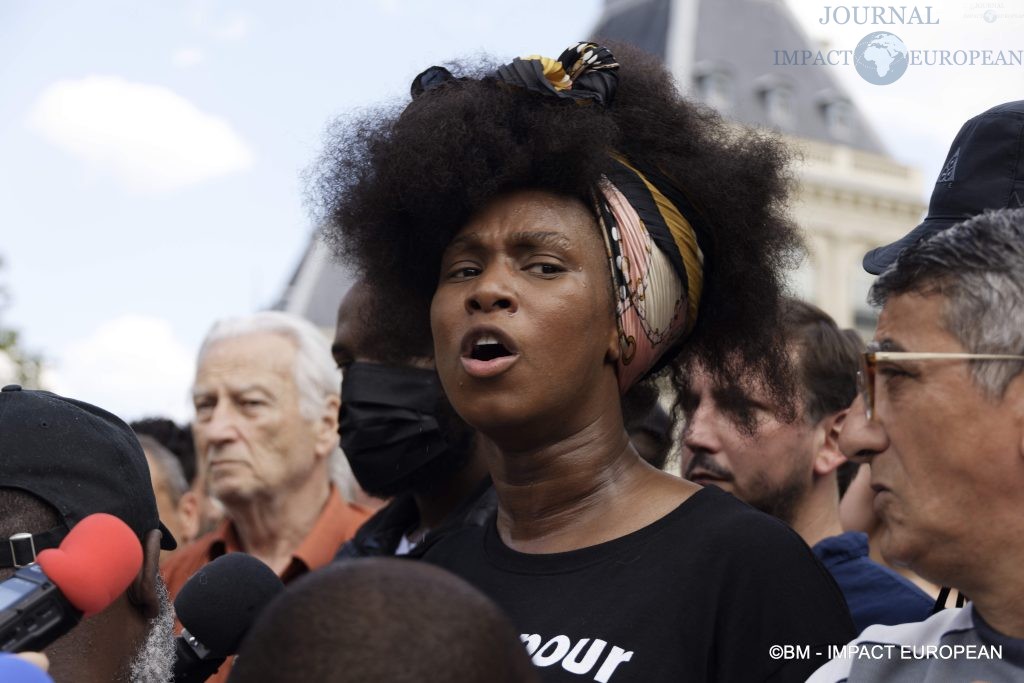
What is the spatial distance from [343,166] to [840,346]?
1932 millimetres

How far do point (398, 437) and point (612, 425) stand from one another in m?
1.52

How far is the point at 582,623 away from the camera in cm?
297

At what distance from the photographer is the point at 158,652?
9.40 ft

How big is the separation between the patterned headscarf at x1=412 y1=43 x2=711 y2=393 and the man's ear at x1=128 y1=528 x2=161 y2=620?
1.21m

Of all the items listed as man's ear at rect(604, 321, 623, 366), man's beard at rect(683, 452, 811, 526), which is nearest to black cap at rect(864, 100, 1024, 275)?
man's ear at rect(604, 321, 623, 366)

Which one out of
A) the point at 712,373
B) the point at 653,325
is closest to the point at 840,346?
the point at 712,373

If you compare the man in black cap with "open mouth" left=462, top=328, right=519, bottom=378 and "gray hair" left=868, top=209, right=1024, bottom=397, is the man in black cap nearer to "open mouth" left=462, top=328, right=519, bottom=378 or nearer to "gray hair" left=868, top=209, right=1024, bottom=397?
"open mouth" left=462, top=328, right=519, bottom=378

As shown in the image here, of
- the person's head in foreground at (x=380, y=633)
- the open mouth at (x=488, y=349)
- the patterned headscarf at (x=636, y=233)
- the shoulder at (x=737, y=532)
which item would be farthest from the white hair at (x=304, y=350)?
the person's head in foreground at (x=380, y=633)

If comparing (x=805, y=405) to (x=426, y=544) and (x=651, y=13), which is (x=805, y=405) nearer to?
(x=426, y=544)

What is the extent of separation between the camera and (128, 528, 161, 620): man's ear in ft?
9.32

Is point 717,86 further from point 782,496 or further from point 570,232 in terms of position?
point 570,232

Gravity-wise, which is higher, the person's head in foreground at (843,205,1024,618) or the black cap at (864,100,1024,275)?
the black cap at (864,100,1024,275)

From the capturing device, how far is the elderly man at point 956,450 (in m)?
2.56

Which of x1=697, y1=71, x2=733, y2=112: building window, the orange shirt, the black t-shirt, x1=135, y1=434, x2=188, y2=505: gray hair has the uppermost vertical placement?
the black t-shirt
